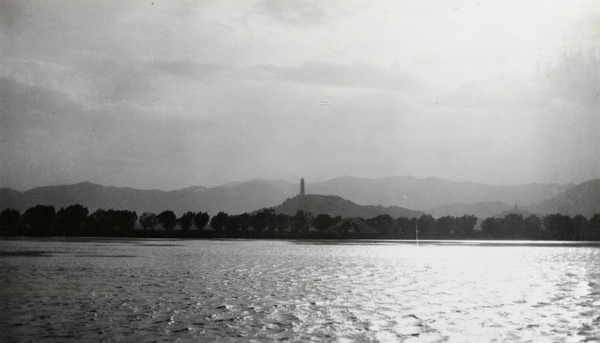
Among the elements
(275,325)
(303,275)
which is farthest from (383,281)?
(275,325)

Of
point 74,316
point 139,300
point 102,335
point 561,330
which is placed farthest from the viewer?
point 139,300

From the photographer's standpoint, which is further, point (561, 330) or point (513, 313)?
point (513, 313)

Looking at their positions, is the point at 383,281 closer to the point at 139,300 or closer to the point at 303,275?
the point at 303,275

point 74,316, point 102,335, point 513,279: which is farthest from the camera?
point 513,279

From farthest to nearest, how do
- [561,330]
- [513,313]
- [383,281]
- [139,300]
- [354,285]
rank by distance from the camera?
[383,281]
[354,285]
[139,300]
[513,313]
[561,330]

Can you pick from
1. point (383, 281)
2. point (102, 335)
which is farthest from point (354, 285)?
point (102, 335)

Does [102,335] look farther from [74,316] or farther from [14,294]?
[14,294]

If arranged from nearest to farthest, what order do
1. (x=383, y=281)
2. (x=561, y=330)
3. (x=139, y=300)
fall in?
(x=561, y=330)
(x=139, y=300)
(x=383, y=281)

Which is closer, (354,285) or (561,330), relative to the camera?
(561,330)

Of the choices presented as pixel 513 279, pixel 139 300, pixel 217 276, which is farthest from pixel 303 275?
pixel 139 300
